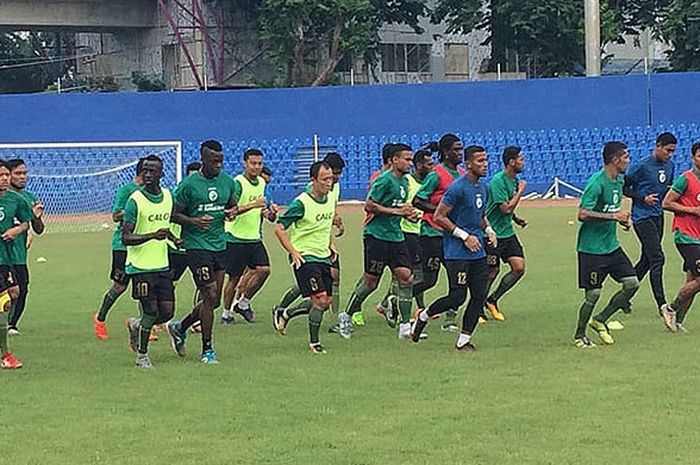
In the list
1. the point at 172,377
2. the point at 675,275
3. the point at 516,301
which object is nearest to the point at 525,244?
the point at 675,275

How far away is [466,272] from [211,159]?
2.47m

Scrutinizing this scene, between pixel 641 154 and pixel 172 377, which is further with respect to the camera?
pixel 641 154

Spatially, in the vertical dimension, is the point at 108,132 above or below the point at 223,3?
below

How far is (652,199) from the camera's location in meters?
Answer: 13.2

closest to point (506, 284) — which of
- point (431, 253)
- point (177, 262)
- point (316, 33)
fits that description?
point (431, 253)

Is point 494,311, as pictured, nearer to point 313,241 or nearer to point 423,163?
point 423,163

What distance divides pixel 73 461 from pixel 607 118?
102ft

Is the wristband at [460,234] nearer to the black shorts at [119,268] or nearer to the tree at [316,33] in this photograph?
the black shorts at [119,268]

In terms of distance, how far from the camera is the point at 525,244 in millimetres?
22344

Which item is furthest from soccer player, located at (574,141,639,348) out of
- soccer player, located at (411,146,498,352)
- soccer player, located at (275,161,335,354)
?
soccer player, located at (275,161,335,354)

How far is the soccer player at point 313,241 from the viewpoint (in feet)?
38.5

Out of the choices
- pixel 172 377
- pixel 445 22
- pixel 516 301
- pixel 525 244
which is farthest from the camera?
pixel 445 22

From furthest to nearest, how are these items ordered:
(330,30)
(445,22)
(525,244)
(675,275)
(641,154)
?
1. (445,22)
2. (330,30)
3. (641,154)
4. (525,244)
5. (675,275)

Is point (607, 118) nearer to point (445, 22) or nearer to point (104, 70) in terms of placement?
point (445, 22)
